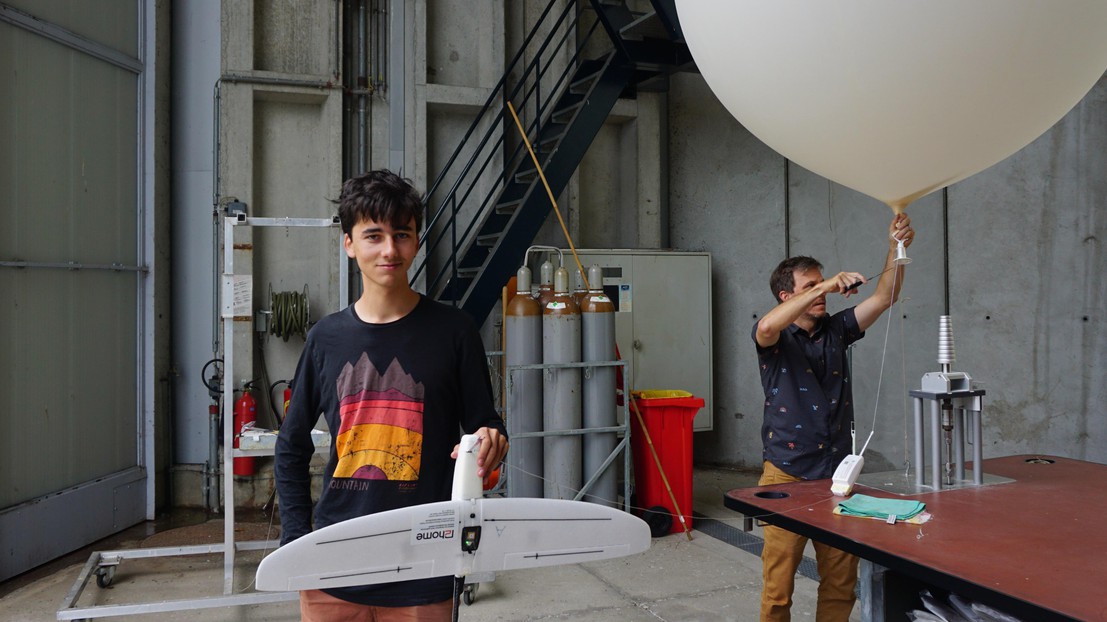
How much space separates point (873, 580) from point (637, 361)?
4.33m

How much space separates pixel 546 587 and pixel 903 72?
3.25m

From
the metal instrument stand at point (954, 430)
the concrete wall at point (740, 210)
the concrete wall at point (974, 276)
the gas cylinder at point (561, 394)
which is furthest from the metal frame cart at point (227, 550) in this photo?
the concrete wall at point (974, 276)

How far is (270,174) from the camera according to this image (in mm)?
6250

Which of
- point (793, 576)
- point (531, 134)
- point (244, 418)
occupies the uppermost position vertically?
point (531, 134)

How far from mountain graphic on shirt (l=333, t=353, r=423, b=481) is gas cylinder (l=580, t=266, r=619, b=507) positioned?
3412 mm

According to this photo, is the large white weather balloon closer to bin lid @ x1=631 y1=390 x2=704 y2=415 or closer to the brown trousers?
the brown trousers

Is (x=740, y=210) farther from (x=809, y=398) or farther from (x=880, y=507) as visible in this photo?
(x=880, y=507)

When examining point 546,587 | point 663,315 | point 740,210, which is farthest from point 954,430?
point 740,210

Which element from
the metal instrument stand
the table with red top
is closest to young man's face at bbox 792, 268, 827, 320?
the metal instrument stand

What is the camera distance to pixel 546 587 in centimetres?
420

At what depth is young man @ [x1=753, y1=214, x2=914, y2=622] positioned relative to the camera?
2.80 m

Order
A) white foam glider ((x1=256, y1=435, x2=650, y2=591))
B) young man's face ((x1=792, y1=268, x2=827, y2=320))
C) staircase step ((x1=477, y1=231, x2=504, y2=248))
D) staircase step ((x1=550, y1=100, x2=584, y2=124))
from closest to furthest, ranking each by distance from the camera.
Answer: white foam glider ((x1=256, y1=435, x2=650, y2=591)) < young man's face ((x1=792, y1=268, x2=827, y2=320)) < staircase step ((x1=477, y1=231, x2=504, y2=248)) < staircase step ((x1=550, y1=100, x2=584, y2=124))

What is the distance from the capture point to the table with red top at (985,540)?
1.58 metres

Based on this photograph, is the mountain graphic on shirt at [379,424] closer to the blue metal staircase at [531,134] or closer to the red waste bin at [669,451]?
the red waste bin at [669,451]
